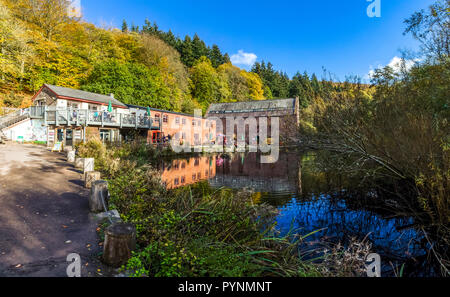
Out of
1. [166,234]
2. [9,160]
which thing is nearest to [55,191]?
[166,234]

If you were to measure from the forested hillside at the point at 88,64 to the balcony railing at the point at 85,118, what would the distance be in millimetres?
4491

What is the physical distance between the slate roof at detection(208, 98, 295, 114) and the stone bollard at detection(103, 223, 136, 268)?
37.3 metres

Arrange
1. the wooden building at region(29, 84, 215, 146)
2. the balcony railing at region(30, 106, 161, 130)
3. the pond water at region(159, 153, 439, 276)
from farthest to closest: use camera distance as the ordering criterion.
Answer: the wooden building at region(29, 84, 215, 146) → the balcony railing at region(30, 106, 161, 130) → the pond water at region(159, 153, 439, 276)

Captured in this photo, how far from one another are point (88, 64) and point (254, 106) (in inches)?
1011

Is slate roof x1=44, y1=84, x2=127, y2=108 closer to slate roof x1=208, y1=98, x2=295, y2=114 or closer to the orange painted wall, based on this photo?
the orange painted wall

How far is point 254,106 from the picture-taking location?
41.1 metres

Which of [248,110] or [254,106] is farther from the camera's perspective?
[254,106]

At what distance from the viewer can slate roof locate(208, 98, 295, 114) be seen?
39.0 metres

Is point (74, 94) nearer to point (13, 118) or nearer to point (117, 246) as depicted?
point (13, 118)

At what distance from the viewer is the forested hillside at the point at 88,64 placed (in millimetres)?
19922

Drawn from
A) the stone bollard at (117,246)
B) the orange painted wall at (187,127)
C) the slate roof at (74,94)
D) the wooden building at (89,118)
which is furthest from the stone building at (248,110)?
the stone bollard at (117,246)

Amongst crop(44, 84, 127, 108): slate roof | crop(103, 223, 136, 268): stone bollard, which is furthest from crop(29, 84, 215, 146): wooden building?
crop(103, 223, 136, 268): stone bollard

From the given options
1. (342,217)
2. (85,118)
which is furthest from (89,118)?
(342,217)

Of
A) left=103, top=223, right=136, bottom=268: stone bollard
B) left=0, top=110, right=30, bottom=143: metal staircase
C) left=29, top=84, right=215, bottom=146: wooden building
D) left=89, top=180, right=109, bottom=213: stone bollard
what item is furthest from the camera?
left=0, top=110, right=30, bottom=143: metal staircase
